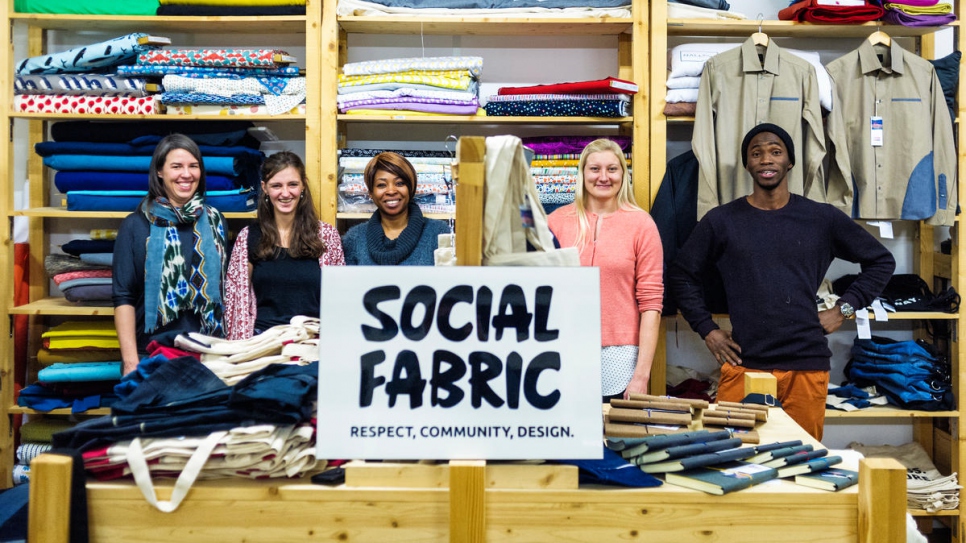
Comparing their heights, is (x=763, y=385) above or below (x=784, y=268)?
below

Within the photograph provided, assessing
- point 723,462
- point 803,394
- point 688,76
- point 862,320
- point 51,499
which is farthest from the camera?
point 688,76

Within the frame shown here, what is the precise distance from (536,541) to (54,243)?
3.34 metres

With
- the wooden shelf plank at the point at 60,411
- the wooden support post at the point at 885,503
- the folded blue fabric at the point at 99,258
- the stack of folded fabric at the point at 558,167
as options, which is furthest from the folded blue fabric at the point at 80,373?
the wooden support post at the point at 885,503

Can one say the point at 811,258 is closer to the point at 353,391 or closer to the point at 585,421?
the point at 585,421

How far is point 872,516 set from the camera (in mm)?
1285

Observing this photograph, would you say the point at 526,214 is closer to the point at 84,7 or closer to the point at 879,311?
the point at 879,311

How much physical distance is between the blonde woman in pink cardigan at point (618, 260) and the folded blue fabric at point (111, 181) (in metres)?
1.35

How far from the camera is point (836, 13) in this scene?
11.4ft

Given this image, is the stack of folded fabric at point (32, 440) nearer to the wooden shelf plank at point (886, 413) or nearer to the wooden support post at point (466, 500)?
the wooden support post at point (466, 500)

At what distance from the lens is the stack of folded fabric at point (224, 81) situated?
3473 millimetres

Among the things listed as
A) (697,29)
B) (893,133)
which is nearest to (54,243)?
(697,29)

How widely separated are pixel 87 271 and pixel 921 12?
3482 mm

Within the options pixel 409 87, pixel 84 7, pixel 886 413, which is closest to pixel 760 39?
pixel 409 87

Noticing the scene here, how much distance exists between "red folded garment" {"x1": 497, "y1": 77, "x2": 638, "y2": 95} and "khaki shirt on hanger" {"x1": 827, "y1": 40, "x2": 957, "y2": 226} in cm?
84
